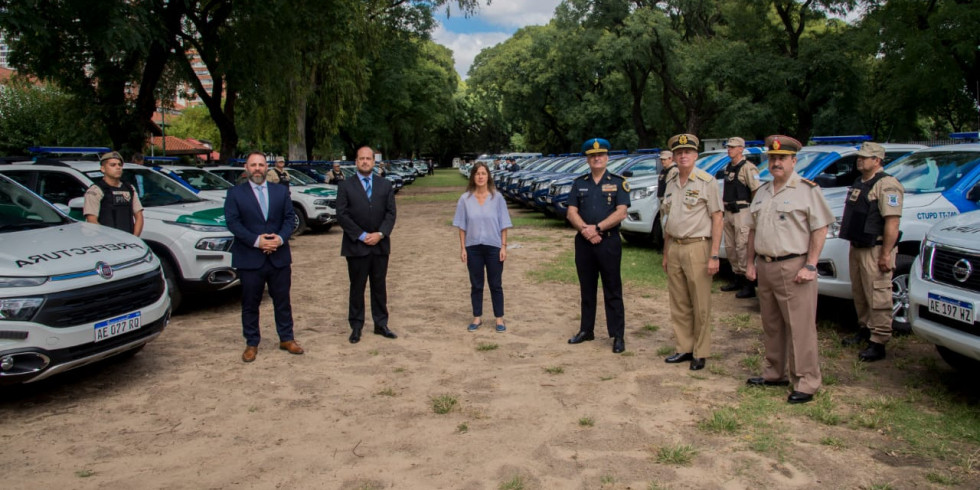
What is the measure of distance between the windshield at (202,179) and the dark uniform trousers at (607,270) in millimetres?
8368

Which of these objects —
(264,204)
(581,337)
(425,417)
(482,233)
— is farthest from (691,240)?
(264,204)

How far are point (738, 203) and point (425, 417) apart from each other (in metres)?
5.44

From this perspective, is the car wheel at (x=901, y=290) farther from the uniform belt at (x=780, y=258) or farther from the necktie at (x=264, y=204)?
the necktie at (x=264, y=204)

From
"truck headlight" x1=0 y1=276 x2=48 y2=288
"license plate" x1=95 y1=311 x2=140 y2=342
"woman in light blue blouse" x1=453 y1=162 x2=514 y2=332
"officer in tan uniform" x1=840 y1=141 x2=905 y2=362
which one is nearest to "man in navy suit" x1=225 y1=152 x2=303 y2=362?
"license plate" x1=95 y1=311 x2=140 y2=342

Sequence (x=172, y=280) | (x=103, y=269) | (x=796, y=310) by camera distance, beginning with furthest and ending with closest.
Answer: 1. (x=172, y=280)
2. (x=103, y=269)
3. (x=796, y=310)

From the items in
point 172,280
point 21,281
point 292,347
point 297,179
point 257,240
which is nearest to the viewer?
point 21,281

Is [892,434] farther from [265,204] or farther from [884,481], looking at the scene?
[265,204]

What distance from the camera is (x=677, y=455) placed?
13.1 feet

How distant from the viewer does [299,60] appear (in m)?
21.2

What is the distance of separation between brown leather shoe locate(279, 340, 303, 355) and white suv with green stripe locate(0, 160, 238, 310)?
1.75 metres

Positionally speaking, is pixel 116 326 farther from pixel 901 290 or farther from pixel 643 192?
pixel 643 192

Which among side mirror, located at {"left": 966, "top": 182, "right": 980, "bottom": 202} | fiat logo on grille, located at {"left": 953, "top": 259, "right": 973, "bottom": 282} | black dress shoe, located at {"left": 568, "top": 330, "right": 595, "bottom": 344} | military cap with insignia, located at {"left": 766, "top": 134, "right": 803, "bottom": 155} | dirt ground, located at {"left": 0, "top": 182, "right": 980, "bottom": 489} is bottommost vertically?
dirt ground, located at {"left": 0, "top": 182, "right": 980, "bottom": 489}

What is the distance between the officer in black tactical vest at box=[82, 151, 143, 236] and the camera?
6.98 meters

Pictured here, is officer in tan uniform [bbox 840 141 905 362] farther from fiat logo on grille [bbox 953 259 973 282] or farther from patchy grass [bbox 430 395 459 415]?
patchy grass [bbox 430 395 459 415]
